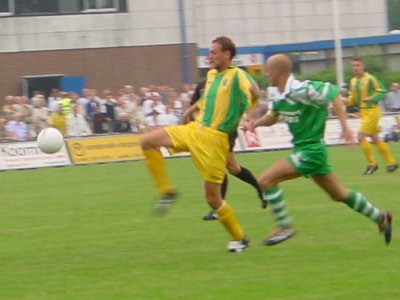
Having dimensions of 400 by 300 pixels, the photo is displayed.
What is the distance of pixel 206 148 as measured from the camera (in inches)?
416

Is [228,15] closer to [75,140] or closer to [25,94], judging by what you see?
[25,94]

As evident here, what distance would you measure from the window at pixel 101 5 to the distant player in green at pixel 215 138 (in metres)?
32.0

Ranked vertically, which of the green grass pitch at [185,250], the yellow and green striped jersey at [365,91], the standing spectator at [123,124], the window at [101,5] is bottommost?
the green grass pitch at [185,250]

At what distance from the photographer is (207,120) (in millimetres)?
10672

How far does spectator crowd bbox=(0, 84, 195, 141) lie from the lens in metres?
28.5

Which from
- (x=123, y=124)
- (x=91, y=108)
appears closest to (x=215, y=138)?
(x=123, y=124)

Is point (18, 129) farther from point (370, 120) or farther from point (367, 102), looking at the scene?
point (367, 102)

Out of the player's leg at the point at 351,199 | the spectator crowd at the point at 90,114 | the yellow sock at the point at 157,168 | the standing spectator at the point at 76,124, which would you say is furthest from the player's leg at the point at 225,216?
the standing spectator at the point at 76,124

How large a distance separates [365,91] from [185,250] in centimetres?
913

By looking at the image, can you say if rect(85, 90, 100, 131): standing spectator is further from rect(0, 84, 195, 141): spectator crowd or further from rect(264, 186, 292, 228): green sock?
rect(264, 186, 292, 228): green sock

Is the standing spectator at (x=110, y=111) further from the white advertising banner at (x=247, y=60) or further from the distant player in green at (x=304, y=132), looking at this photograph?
the distant player in green at (x=304, y=132)

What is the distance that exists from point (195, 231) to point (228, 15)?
39.9 m

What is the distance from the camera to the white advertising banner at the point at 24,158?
26.9m

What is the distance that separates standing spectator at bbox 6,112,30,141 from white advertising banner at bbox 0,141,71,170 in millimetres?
998
